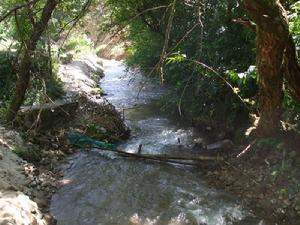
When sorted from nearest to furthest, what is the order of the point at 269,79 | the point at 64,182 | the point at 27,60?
the point at 269,79 → the point at 64,182 → the point at 27,60

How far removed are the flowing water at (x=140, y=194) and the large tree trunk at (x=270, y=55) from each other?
155 centimetres

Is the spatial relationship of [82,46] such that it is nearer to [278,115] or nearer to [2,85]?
[2,85]

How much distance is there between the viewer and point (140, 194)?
7059mm

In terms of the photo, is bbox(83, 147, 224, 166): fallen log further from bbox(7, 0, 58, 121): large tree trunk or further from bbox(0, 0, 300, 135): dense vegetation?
bbox(7, 0, 58, 121): large tree trunk

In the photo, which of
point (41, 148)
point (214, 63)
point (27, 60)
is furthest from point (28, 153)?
point (214, 63)

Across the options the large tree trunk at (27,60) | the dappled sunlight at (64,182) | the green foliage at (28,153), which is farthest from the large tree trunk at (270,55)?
the green foliage at (28,153)

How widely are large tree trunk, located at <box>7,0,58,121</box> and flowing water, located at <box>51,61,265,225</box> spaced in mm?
1601

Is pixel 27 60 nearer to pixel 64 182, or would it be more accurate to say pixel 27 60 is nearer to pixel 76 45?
pixel 64 182

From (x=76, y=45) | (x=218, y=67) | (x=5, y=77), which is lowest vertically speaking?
(x=76, y=45)

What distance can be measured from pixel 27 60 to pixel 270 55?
462 centimetres

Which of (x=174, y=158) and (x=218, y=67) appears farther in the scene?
(x=218, y=67)

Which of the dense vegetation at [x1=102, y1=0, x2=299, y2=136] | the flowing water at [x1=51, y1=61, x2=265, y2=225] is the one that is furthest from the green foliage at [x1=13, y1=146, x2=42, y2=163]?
the dense vegetation at [x1=102, y1=0, x2=299, y2=136]

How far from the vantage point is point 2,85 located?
36.0 feet

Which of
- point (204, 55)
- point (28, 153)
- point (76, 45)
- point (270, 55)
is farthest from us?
point (76, 45)
